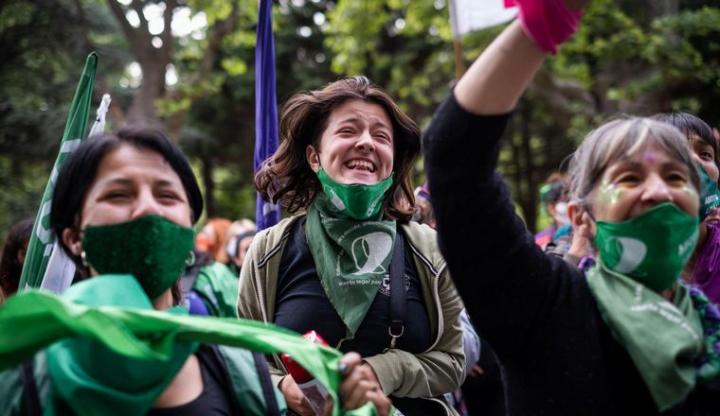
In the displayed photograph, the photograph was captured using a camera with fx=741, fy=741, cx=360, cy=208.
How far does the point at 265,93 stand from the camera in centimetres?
375

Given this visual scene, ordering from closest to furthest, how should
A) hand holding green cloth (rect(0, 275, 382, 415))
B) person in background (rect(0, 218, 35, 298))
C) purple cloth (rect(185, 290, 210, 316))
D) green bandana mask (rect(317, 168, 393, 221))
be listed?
hand holding green cloth (rect(0, 275, 382, 415))
green bandana mask (rect(317, 168, 393, 221))
person in background (rect(0, 218, 35, 298))
purple cloth (rect(185, 290, 210, 316))

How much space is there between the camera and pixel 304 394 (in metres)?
2.32

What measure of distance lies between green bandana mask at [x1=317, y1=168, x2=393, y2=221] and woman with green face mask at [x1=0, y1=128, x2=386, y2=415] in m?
0.71

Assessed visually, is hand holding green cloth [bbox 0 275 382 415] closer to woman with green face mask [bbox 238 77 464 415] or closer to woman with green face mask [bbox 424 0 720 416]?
woman with green face mask [bbox 424 0 720 416]

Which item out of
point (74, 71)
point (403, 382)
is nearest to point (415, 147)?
point (403, 382)

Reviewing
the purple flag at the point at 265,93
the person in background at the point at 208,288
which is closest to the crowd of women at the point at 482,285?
the purple flag at the point at 265,93

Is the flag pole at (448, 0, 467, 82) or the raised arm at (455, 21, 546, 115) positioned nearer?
the raised arm at (455, 21, 546, 115)

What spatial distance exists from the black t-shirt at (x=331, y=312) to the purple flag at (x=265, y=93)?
98cm

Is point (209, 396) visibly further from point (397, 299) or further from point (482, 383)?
point (482, 383)

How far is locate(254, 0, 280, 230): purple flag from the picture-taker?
3.67m

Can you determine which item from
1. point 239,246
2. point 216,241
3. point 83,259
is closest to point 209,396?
point 83,259

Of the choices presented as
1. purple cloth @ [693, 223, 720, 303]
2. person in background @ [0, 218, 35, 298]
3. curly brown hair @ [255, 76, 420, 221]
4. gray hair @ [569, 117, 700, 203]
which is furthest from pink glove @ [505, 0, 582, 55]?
person in background @ [0, 218, 35, 298]

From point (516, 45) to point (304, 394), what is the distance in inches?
51.0

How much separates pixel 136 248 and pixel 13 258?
244cm
